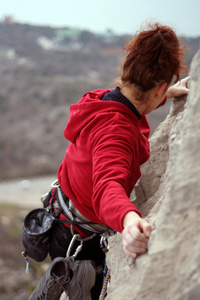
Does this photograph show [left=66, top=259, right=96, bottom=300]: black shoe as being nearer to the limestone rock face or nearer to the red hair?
the limestone rock face

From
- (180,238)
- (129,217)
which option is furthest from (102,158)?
(180,238)

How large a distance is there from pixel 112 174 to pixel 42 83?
32.0 m

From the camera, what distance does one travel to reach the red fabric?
43.9 inches

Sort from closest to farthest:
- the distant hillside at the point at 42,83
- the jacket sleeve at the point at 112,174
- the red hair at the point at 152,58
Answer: the jacket sleeve at the point at 112,174 < the red hair at the point at 152,58 < the distant hillside at the point at 42,83

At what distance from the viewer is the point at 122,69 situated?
4.82ft

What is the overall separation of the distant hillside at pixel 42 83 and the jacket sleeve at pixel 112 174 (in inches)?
783

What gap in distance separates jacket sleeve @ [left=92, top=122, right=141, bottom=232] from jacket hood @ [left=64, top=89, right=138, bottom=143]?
5.3 inches

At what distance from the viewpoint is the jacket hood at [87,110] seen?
1.44 m

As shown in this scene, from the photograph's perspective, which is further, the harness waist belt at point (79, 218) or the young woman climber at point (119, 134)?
the harness waist belt at point (79, 218)

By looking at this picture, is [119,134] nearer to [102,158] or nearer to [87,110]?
[102,158]

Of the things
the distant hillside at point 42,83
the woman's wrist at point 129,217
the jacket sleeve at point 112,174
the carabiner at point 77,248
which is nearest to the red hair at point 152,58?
the jacket sleeve at point 112,174

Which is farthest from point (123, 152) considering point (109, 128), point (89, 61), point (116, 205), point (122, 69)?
point (89, 61)

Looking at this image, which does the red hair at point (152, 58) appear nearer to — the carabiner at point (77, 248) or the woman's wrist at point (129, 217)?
the woman's wrist at point (129, 217)

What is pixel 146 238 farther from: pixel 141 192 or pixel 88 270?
pixel 141 192
